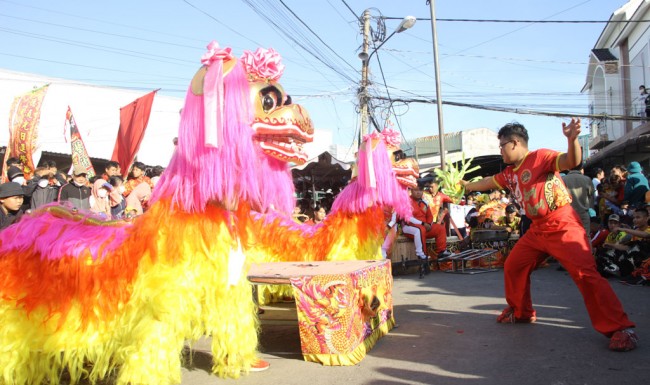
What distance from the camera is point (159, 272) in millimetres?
2695

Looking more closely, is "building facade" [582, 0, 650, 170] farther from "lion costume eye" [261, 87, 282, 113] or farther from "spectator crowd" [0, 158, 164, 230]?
"lion costume eye" [261, 87, 282, 113]

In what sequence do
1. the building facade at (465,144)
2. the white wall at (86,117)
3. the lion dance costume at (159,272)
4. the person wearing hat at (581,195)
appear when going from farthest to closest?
the building facade at (465,144)
the white wall at (86,117)
the person wearing hat at (581,195)
the lion dance costume at (159,272)

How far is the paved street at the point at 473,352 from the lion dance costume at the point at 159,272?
498mm

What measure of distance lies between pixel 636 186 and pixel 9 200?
25.9ft

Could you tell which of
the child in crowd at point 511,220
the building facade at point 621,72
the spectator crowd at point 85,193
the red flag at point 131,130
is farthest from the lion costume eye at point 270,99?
the building facade at point 621,72

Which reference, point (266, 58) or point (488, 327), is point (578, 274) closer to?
point (488, 327)

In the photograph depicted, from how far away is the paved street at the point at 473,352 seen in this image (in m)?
2.95

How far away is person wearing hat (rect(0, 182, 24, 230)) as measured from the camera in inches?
152

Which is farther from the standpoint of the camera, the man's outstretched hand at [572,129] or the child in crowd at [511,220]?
the child in crowd at [511,220]

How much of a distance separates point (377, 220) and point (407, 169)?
72cm

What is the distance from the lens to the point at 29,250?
280 cm

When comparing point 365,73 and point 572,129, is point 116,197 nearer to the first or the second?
point 572,129

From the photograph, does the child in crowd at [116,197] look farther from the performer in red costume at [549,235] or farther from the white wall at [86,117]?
the white wall at [86,117]

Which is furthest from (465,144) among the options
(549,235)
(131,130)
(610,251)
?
(549,235)
